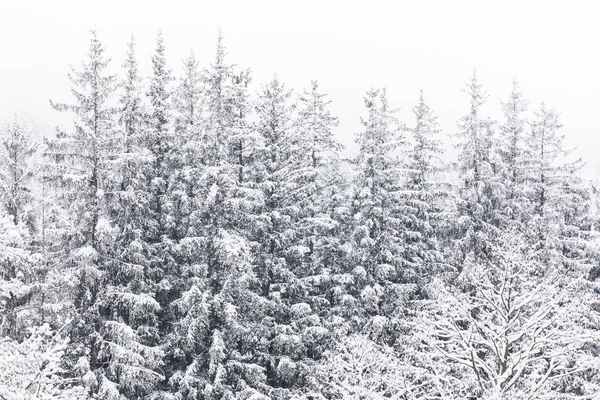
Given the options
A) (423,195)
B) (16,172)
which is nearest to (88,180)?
(16,172)

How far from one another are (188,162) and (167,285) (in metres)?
5.32

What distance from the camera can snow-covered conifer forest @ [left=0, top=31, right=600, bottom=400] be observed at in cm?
2191

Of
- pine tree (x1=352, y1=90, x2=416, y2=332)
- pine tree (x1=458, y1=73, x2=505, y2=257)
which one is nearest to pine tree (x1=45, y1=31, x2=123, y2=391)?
pine tree (x1=352, y1=90, x2=416, y2=332)

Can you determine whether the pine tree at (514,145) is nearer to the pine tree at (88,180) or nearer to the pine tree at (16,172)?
the pine tree at (88,180)

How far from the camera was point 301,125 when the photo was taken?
28125mm

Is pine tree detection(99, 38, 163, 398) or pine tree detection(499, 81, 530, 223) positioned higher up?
pine tree detection(499, 81, 530, 223)

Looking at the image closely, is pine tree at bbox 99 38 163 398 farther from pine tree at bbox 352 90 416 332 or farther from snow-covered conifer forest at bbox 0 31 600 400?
pine tree at bbox 352 90 416 332

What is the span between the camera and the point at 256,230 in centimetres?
2561

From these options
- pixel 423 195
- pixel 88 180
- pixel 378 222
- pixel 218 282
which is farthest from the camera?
pixel 423 195

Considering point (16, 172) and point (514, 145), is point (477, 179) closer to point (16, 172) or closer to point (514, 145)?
point (514, 145)

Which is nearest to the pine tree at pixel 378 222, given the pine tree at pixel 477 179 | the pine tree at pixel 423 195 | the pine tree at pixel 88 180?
the pine tree at pixel 423 195

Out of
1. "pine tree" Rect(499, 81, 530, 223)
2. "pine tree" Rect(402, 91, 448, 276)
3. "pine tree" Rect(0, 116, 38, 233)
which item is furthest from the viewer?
"pine tree" Rect(499, 81, 530, 223)

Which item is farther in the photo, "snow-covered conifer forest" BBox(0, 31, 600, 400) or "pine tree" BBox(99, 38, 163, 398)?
"snow-covered conifer forest" BBox(0, 31, 600, 400)

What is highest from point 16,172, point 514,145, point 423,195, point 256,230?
point 514,145
